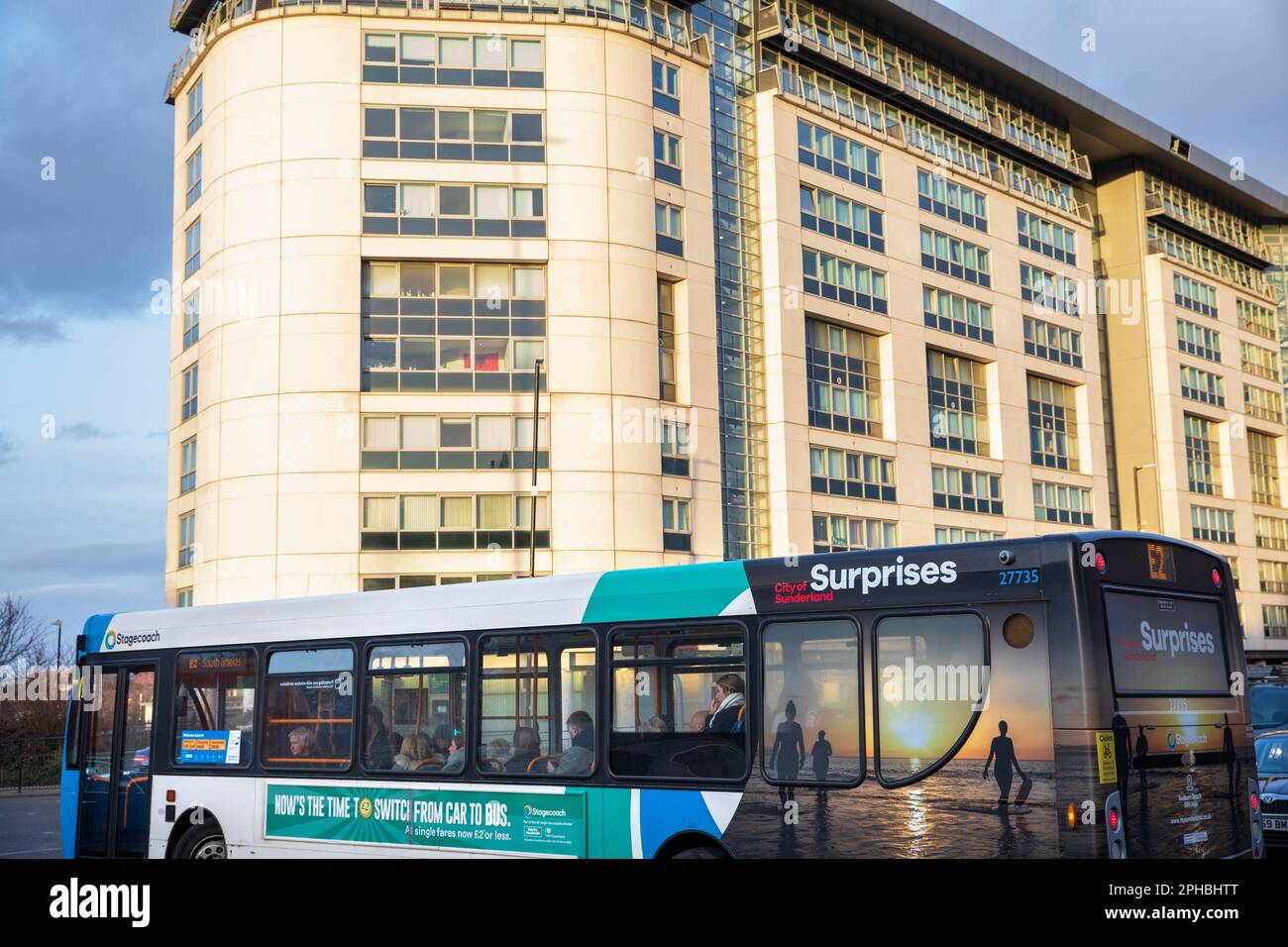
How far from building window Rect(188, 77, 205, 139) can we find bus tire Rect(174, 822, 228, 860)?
38251mm

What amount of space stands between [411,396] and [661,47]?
14672mm

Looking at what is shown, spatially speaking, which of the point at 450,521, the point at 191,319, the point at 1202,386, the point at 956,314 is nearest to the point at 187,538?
the point at 191,319

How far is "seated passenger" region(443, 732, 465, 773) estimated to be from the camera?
11.4 m

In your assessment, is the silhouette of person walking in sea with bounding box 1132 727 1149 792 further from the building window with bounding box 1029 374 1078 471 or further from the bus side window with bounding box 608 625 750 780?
the building window with bounding box 1029 374 1078 471

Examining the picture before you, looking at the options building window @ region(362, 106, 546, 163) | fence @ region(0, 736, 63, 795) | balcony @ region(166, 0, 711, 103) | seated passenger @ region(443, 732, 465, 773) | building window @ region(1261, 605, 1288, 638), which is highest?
balcony @ region(166, 0, 711, 103)

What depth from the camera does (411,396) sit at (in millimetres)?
41688

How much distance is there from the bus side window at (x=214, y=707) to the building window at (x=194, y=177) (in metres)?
35.9

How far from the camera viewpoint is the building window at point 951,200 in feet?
183

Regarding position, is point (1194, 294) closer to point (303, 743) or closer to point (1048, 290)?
point (1048, 290)

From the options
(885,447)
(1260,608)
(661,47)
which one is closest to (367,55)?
(661,47)

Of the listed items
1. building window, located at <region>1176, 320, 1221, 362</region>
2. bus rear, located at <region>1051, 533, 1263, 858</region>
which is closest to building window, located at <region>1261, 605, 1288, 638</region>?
building window, located at <region>1176, 320, 1221, 362</region>

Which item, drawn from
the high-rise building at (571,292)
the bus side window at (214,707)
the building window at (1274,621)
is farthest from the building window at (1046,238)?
the bus side window at (214,707)

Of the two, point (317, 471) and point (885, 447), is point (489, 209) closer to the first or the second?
point (317, 471)
